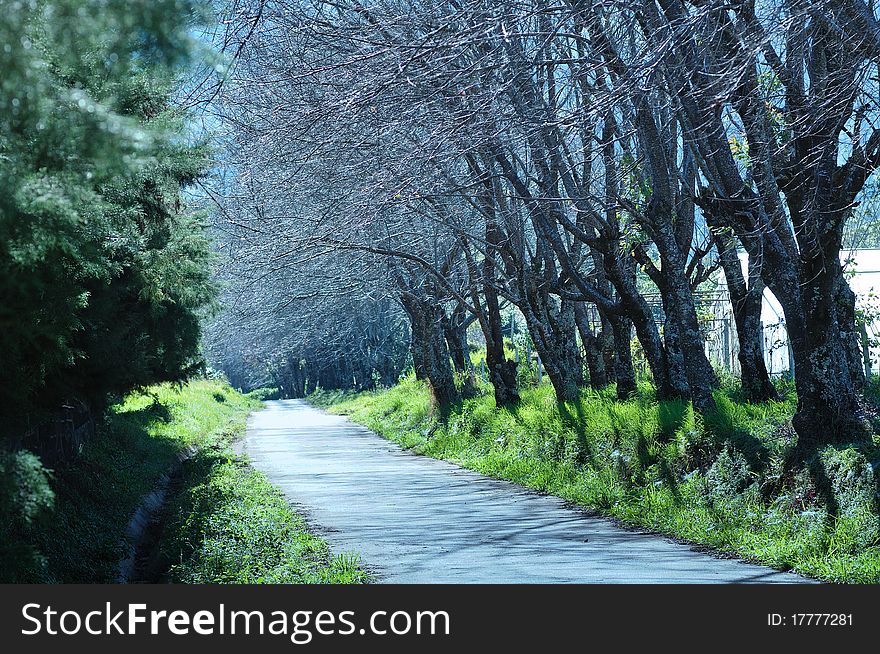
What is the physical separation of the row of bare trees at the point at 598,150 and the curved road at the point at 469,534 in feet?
7.66

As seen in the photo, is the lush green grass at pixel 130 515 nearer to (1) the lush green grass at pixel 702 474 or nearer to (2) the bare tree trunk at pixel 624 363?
(1) the lush green grass at pixel 702 474

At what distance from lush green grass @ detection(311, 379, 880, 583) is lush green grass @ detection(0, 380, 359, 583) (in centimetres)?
386

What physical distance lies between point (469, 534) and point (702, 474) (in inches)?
113

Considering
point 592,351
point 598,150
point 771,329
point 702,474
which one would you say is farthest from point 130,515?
point 771,329

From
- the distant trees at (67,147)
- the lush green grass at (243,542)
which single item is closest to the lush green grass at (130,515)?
the lush green grass at (243,542)

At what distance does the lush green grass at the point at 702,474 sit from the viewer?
915 centimetres

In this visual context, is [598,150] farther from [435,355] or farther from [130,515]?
[435,355]

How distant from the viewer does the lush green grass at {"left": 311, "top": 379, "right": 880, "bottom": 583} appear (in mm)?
9148

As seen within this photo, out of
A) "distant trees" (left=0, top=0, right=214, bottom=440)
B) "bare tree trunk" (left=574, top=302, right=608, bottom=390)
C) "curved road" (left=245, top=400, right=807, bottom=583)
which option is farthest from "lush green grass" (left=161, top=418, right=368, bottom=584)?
"bare tree trunk" (left=574, top=302, right=608, bottom=390)

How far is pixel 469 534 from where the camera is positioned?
11.5 m

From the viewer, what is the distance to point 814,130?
11.0 meters

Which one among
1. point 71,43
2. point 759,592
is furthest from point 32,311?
point 759,592

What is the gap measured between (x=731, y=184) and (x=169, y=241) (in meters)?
6.82

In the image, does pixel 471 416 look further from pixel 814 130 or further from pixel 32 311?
pixel 32 311
